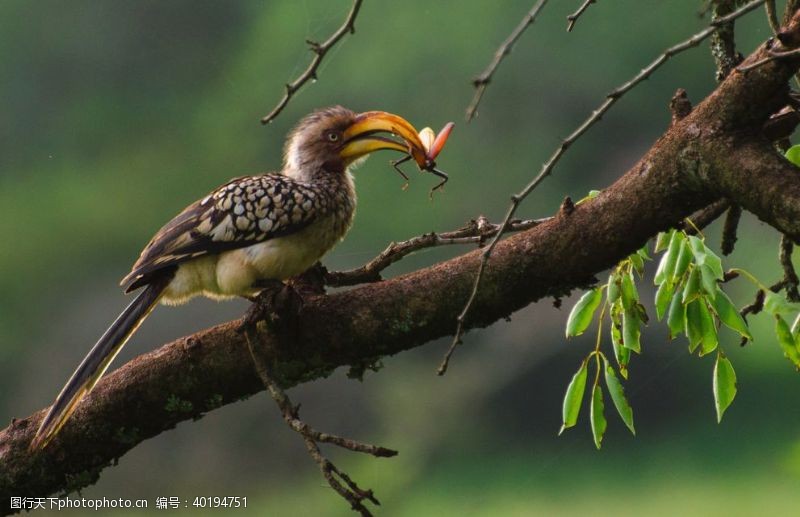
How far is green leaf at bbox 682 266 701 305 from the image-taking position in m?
1.34

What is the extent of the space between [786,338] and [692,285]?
0.15 m

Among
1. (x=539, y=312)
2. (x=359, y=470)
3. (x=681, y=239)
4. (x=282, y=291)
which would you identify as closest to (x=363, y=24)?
(x=539, y=312)

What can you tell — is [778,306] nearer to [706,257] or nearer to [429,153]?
[706,257]

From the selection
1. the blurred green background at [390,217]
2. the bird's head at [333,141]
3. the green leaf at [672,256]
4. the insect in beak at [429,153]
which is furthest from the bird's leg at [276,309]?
the blurred green background at [390,217]

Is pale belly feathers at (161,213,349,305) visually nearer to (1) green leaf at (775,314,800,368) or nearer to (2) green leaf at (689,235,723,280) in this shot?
(2) green leaf at (689,235,723,280)

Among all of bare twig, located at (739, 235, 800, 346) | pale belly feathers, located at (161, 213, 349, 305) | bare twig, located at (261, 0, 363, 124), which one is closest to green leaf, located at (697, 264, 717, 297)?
bare twig, located at (739, 235, 800, 346)

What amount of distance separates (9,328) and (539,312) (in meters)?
1.83

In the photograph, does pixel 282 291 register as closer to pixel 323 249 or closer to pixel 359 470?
pixel 323 249

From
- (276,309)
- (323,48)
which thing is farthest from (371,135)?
(323,48)

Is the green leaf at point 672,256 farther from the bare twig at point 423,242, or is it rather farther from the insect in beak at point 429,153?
the insect in beak at point 429,153

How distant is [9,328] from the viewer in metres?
3.47

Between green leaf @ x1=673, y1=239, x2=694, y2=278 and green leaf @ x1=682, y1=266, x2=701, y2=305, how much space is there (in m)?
0.01

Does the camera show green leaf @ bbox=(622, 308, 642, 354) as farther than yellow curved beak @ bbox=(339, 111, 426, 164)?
No

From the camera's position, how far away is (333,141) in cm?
199
